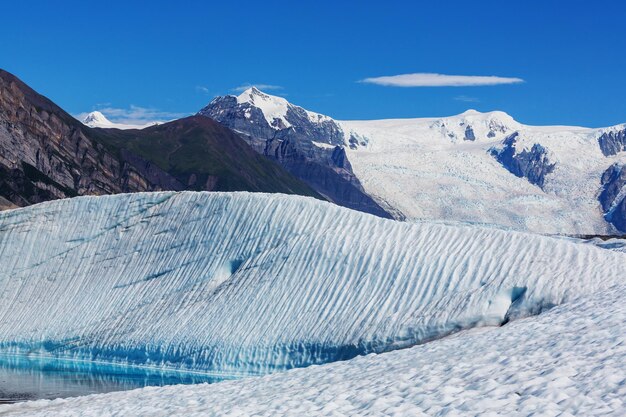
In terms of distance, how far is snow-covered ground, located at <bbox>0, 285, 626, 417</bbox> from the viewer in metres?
13.9

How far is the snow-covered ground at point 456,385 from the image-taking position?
1386cm

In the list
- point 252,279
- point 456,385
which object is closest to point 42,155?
point 252,279

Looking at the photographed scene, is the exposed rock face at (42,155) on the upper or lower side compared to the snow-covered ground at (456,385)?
upper

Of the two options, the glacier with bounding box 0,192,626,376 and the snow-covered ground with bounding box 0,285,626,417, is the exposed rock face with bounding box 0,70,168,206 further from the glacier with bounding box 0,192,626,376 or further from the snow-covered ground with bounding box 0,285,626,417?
the snow-covered ground with bounding box 0,285,626,417

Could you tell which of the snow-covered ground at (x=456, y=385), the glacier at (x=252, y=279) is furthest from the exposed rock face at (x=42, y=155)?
the snow-covered ground at (x=456, y=385)

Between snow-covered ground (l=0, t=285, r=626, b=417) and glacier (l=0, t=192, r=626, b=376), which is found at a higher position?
glacier (l=0, t=192, r=626, b=376)

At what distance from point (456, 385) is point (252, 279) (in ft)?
77.0

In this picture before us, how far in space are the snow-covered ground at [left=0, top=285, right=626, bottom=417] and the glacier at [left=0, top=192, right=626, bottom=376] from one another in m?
7.52

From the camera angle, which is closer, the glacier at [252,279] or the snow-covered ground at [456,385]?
the snow-covered ground at [456,385]

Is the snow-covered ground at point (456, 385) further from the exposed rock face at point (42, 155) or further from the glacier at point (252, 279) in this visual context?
the exposed rock face at point (42, 155)

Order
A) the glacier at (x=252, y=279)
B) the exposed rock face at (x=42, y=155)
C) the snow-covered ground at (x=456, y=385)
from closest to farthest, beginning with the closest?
the snow-covered ground at (x=456, y=385) < the glacier at (x=252, y=279) < the exposed rock face at (x=42, y=155)

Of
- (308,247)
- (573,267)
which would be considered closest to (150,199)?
(308,247)

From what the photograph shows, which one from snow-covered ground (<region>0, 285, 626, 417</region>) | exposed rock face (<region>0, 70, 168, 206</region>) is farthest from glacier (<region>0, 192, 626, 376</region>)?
exposed rock face (<region>0, 70, 168, 206</region>)

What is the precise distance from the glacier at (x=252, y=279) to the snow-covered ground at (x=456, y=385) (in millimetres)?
7516
